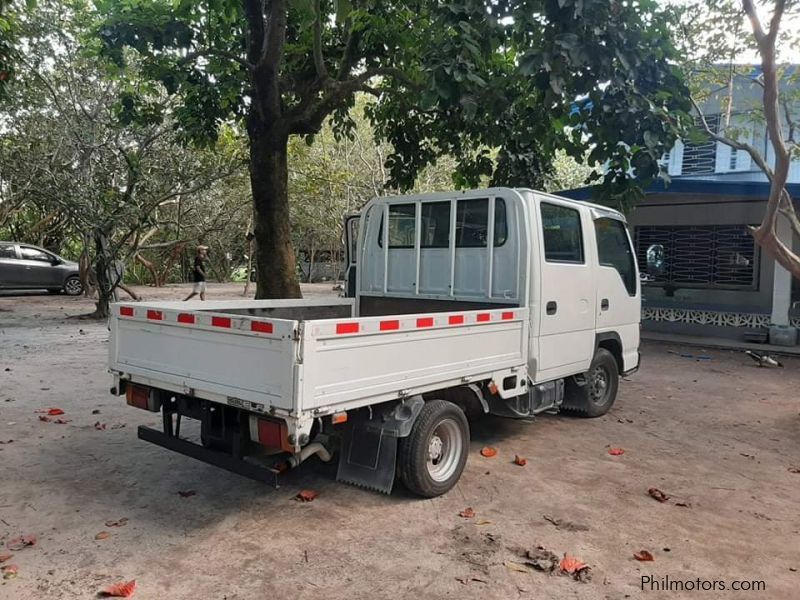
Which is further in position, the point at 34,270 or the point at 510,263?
the point at 34,270

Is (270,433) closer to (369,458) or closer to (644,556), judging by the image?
(369,458)

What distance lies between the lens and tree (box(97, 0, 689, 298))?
5.13 m

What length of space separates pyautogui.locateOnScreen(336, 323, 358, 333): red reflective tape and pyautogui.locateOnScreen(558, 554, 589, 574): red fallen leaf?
174cm

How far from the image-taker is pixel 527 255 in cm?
510

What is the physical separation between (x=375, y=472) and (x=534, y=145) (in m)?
6.34

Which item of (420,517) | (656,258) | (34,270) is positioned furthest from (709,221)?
(34,270)

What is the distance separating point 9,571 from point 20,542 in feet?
1.16

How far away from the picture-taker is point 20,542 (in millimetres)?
3588

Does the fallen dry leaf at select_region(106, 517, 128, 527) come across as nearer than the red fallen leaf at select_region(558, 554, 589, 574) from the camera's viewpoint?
No

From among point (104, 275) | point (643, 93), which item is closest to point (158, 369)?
point (643, 93)

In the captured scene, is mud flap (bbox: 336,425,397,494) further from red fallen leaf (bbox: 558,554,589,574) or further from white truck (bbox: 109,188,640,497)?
red fallen leaf (bbox: 558,554,589,574)

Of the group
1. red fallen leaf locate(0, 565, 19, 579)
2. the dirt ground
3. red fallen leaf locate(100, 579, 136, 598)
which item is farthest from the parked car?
red fallen leaf locate(100, 579, 136, 598)

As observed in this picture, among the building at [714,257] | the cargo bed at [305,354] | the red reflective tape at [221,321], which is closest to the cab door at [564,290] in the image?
the cargo bed at [305,354]

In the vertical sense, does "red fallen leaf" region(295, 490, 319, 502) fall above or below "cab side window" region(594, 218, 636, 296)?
below
